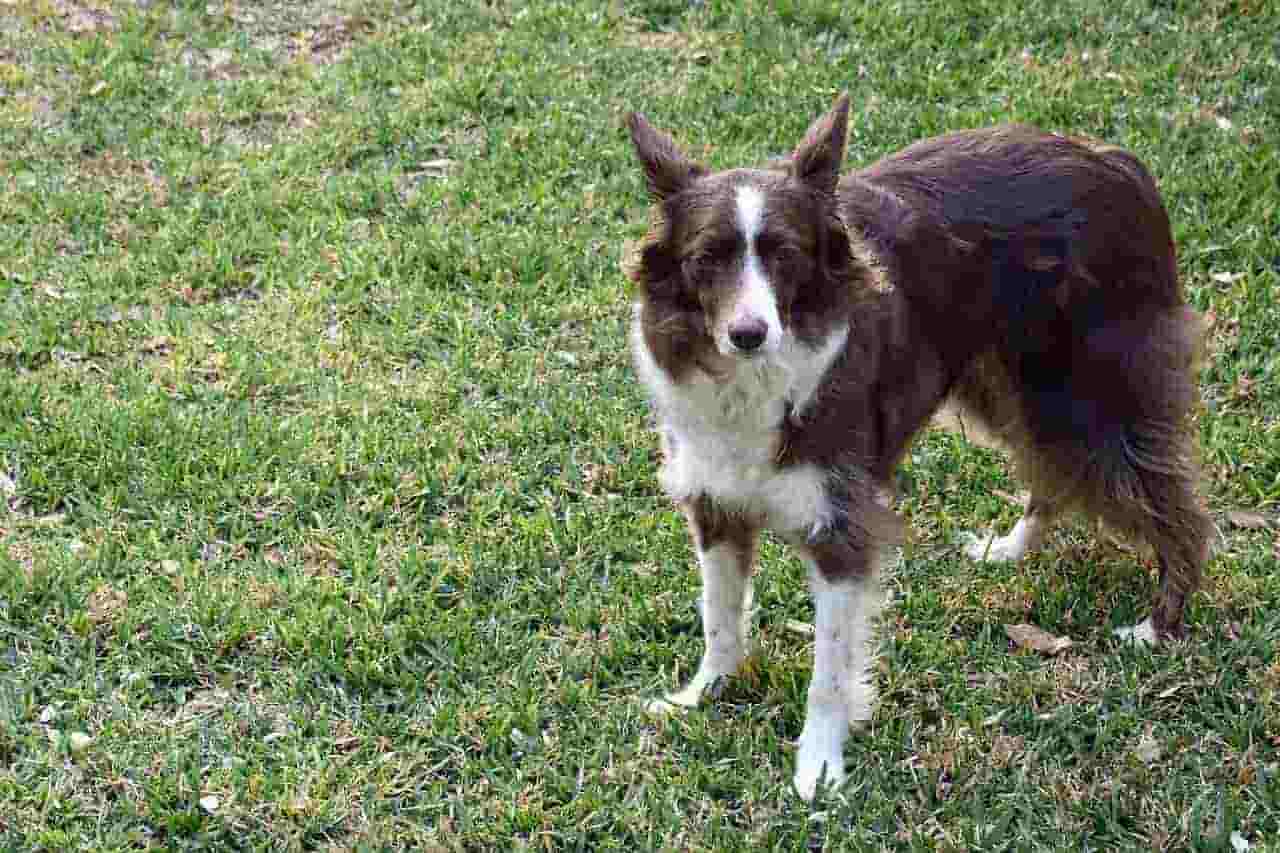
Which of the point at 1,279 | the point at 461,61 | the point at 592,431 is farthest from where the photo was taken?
the point at 461,61

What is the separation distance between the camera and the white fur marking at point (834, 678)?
140 inches

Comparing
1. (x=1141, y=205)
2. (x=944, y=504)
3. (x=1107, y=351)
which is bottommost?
(x=944, y=504)

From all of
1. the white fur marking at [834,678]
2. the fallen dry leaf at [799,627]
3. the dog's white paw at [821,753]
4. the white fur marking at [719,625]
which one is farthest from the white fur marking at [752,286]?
the fallen dry leaf at [799,627]

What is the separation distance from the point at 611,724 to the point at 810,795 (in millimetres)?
613

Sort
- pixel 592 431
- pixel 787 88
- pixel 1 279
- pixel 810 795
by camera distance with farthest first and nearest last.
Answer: pixel 787 88 < pixel 1 279 < pixel 592 431 < pixel 810 795

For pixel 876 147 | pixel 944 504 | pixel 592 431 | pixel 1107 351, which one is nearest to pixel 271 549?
pixel 592 431

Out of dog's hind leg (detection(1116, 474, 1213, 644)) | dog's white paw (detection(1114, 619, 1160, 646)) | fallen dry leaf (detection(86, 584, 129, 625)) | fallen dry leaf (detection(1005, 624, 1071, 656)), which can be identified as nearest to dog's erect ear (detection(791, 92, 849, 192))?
dog's hind leg (detection(1116, 474, 1213, 644))

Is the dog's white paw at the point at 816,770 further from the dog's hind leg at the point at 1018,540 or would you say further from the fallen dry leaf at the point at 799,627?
the dog's hind leg at the point at 1018,540

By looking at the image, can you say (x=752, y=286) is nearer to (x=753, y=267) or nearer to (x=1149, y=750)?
(x=753, y=267)

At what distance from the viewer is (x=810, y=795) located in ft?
12.1

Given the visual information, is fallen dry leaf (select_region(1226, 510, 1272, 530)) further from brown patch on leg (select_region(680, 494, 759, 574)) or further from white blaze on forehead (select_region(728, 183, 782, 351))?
white blaze on forehead (select_region(728, 183, 782, 351))

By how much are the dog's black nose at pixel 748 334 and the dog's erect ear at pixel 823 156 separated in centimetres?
44

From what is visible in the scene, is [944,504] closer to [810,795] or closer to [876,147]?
[810,795]

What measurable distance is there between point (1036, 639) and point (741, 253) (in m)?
1.83
